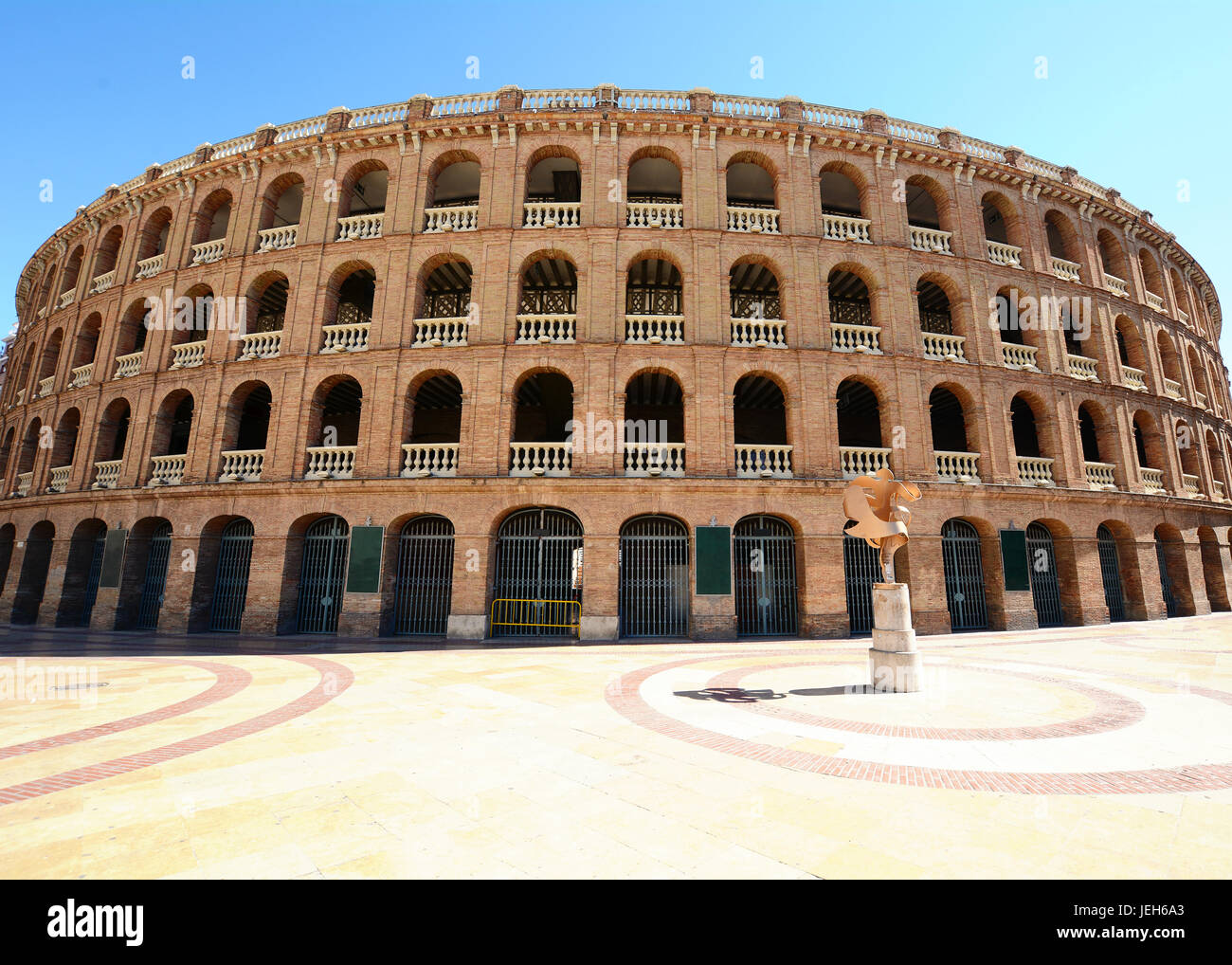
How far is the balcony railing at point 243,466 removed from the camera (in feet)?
53.7

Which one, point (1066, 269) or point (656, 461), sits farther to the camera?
point (1066, 269)

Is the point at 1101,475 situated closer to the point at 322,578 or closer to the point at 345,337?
the point at 345,337

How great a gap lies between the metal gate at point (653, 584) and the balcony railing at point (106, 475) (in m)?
18.6

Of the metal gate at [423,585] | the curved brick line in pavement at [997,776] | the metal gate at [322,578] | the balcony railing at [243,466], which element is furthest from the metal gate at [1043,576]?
the balcony railing at [243,466]

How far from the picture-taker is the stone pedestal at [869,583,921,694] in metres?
8.10

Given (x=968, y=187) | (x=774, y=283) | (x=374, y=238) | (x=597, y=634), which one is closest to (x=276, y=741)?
(x=597, y=634)

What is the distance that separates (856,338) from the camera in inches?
661

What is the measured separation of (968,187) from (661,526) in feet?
56.2

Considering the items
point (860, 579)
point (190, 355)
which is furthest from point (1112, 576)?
point (190, 355)

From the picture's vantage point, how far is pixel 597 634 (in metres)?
14.1

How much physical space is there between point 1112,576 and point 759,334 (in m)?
16.1

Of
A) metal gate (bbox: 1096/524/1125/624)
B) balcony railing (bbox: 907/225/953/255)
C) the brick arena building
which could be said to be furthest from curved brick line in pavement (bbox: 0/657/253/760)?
metal gate (bbox: 1096/524/1125/624)

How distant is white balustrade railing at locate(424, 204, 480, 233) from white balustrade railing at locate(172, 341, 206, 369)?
9228 millimetres
